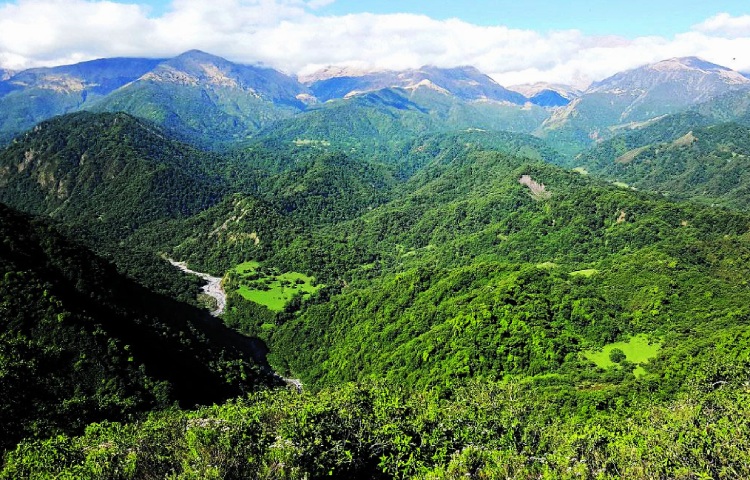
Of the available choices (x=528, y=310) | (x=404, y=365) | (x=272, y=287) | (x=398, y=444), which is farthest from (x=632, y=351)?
(x=272, y=287)

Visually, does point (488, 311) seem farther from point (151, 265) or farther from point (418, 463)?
point (151, 265)

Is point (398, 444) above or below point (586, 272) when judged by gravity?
above

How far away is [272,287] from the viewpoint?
190 metres

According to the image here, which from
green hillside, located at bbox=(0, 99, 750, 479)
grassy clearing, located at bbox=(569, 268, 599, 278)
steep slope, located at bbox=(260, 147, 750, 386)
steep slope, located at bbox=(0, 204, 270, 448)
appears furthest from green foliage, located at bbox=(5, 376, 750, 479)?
grassy clearing, located at bbox=(569, 268, 599, 278)

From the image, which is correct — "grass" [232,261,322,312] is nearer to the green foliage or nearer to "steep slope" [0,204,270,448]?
"steep slope" [0,204,270,448]

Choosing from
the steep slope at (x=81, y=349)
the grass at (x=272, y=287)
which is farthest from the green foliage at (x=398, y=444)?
the grass at (x=272, y=287)

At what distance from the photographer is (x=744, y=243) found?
136500 mm

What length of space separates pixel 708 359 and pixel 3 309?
110 meters

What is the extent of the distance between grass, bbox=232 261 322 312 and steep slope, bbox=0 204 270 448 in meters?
56.9

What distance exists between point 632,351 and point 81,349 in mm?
97731

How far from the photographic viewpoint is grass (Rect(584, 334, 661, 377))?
3634 inches

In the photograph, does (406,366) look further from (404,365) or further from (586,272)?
(586,272)

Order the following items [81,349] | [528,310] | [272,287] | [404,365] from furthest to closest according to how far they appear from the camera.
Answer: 1. [272,287]
2. [404,365]
3. [528,310]
4. [81,349]

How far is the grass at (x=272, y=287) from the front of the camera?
178m
